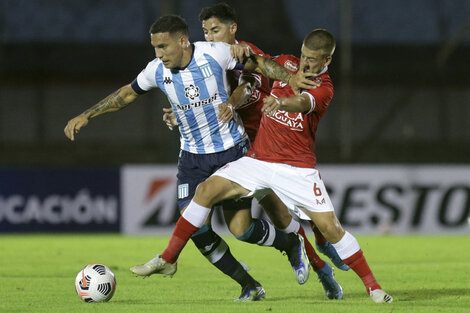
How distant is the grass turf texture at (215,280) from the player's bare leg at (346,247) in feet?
0.32

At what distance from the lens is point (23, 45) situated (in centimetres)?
2145

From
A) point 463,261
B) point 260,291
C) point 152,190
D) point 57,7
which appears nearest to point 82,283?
point 260,291

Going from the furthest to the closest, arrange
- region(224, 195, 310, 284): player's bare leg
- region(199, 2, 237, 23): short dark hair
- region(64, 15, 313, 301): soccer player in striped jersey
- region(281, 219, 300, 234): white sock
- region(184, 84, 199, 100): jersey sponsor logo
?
region(199, 2, 237, 23): short dark hair → region(281, 219, 300, 234): white sock → region(224, 195, 310, 284): player's bare leg → region(184, 84, 199, 100): jersey sponsor logo → region(64, 15, 313, 301): soccer player in striped jersey

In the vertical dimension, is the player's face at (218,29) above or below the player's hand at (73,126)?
above

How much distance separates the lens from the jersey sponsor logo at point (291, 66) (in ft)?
23.0

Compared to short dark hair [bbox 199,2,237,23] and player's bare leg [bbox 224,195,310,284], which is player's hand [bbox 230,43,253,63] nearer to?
short dark hair [bbox 199,2,237,23]

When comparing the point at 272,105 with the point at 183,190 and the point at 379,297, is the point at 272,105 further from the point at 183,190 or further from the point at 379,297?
the point at 379,297

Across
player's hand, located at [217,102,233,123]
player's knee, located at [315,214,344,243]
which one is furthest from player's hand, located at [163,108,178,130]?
player's knee, located at [315,214,344,243]

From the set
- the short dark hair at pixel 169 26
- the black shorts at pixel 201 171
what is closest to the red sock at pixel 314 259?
the black shorts at pixel 201 171

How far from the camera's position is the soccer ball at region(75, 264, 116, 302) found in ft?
22.2

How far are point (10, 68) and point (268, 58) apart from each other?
15.7 m

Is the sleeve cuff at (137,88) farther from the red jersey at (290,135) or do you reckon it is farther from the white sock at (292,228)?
the white sock at (292,228)

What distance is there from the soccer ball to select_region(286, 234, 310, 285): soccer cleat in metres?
1.32

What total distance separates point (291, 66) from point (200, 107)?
724 millimetres
